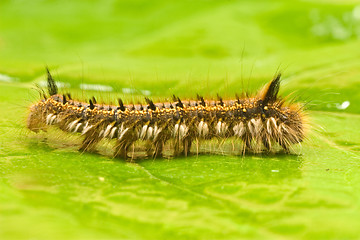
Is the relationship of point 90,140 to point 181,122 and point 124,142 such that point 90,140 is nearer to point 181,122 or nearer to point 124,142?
point 124,142

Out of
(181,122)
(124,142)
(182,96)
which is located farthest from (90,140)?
(182,96)

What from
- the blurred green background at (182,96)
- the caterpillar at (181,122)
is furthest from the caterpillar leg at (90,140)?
the blurred green background at (182,96)

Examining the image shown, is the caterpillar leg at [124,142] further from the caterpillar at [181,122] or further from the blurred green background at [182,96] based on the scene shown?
the blurred green background at [182,96]

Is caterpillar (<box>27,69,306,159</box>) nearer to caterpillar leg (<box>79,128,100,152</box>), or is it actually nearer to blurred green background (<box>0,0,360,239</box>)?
caterpillar leg (<box>79,128,100,152</box>)

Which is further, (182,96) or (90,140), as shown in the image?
(182,96)

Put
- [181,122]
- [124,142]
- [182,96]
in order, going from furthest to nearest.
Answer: [182,96], [181,122], [124,142]

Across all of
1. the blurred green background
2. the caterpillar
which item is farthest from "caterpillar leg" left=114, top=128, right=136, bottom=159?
the blurred green background

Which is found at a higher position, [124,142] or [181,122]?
[181,122]
